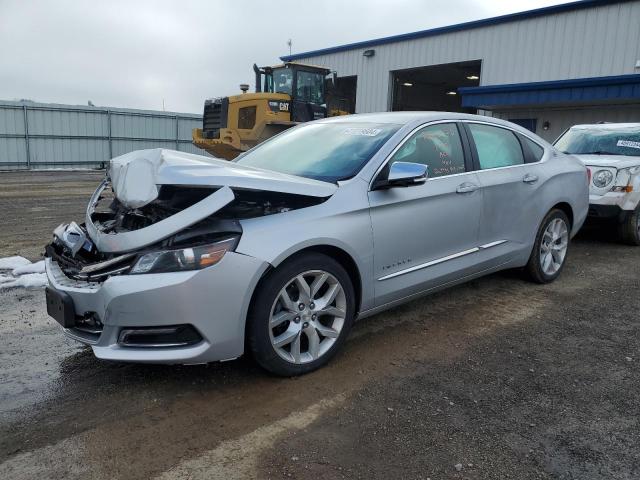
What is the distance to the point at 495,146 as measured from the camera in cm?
478

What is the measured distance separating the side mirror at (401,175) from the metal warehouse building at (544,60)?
38.1 feet

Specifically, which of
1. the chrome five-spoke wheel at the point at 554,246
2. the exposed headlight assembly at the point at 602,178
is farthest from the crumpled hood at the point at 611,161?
the chrome five-spoke wheel at the point at 554,246

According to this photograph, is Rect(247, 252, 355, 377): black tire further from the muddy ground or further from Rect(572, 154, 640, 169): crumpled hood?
Rect(572, 154, 640, 169): crumpled hood

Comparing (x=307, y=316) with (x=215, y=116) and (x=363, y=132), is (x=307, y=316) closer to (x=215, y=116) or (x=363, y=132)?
(x=363, y=132)

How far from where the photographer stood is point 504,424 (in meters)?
2.84

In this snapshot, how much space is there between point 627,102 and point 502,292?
1117cm

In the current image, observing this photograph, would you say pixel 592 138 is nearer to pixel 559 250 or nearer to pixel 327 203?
pixel 559 250

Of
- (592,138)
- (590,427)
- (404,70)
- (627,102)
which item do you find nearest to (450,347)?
(590,427)

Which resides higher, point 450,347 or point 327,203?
point 327,203

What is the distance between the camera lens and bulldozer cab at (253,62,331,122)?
15.6 metres

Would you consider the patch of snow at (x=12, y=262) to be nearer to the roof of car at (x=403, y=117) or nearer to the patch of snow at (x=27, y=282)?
the patch of snow at (x=27, y=282)

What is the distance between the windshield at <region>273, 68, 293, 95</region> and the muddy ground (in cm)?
1237

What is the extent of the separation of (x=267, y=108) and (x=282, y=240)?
1240 cm

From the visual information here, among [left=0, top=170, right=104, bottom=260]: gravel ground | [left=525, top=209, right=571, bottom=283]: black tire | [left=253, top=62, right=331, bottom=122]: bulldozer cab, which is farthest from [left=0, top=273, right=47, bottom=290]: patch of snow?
[left=253, top=62, right=331, bottom=122]: bulldozer cab
